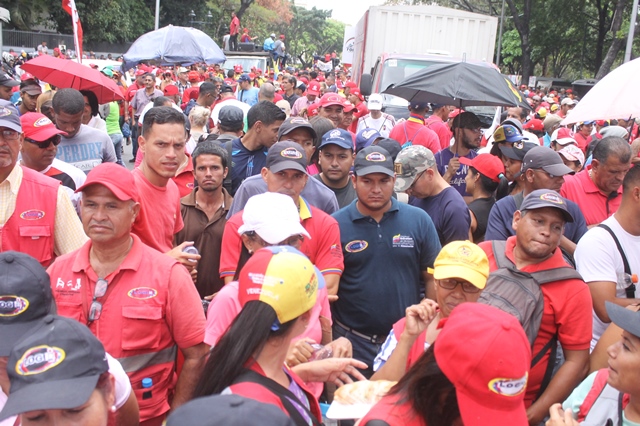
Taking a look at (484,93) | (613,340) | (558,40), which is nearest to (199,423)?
(613,340)

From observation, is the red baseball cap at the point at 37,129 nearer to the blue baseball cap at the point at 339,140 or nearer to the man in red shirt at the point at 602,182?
the blue baseball cap at the point at 339,140

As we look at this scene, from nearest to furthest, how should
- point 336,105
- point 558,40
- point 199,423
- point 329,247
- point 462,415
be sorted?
point 199,423 < point 462,415 < point 329,247 < point 336,105 < point 558,40

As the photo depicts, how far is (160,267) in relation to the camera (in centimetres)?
315

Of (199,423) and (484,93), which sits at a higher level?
(484,93)

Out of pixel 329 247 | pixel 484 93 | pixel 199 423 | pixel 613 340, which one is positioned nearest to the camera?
pixel 199 423

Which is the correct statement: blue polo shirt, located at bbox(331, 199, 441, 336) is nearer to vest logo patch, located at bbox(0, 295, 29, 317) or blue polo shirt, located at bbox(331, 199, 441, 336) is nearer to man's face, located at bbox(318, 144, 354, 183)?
man's face, located at bbox(318, 144, 354, 183)

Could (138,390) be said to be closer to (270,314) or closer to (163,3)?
(270,314)

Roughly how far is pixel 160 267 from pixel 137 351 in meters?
0.41

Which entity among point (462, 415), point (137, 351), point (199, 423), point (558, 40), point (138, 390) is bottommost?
point (138, 390)

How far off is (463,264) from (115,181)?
1.75 m

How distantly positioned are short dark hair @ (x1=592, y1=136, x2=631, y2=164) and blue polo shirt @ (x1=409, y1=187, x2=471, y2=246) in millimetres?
1290

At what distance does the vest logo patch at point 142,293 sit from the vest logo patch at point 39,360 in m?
0.93

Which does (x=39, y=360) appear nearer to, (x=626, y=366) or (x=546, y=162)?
(x=626, y=366)

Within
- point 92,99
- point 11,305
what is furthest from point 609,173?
point 92,99
